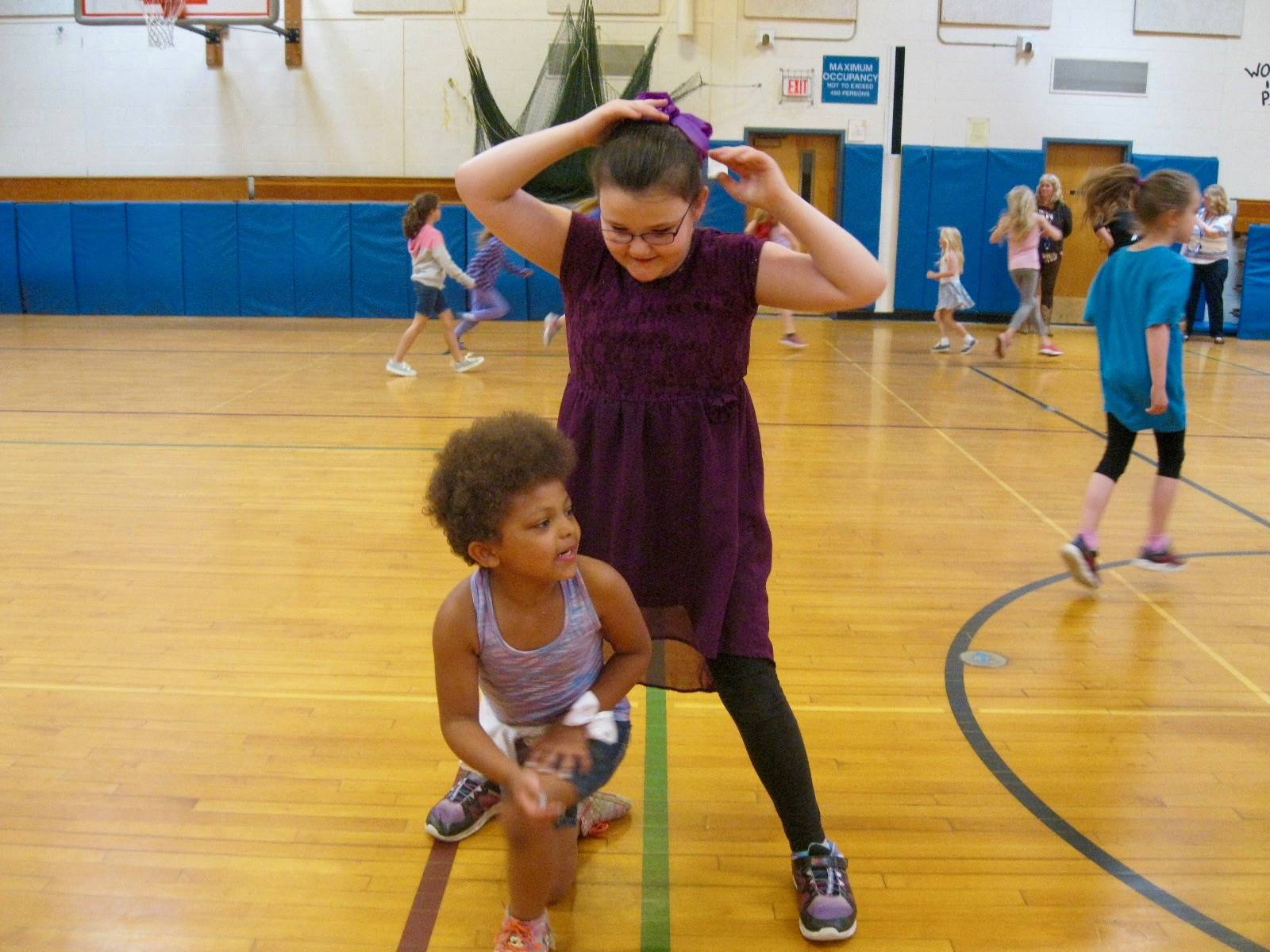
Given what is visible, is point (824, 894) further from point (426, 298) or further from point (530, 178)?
point (426, 298)

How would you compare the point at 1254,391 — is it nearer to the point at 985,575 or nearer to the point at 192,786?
the point at 985,575

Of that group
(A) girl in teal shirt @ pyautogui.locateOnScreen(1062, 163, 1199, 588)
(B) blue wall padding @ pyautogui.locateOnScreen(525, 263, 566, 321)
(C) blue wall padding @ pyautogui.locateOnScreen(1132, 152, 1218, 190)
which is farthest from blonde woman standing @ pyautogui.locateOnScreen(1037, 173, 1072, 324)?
(A) girl in teal shirt @ pyautogui.locateOnScreen(1062, 163, 1199, 588)

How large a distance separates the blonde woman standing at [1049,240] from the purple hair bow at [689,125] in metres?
9.85

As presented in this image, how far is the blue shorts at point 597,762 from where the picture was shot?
1709mm

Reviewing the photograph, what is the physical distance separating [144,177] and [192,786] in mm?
11873

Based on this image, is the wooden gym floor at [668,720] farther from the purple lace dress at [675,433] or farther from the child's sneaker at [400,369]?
the child's sneaker at [400,369]

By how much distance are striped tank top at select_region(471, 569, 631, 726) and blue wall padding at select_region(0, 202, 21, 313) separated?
504 inches

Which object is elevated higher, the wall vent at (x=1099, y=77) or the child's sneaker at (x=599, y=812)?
the wall vent at (x=1099, y=77)

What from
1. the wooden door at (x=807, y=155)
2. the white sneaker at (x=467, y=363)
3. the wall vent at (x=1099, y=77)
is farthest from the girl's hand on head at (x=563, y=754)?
the wall vent at (x=1099, y=77)

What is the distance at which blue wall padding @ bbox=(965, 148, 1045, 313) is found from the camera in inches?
487

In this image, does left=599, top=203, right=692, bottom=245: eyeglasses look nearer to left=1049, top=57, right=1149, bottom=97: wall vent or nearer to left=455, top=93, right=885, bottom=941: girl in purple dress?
left=455, top=93, right=885, bottom=941: girl in purple dress

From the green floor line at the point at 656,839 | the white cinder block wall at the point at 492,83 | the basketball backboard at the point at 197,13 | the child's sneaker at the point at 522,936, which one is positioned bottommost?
the green floor line at the point at 656,839

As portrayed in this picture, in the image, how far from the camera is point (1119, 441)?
3.88 m

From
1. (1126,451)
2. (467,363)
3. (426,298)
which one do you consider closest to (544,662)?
(1126,451)
